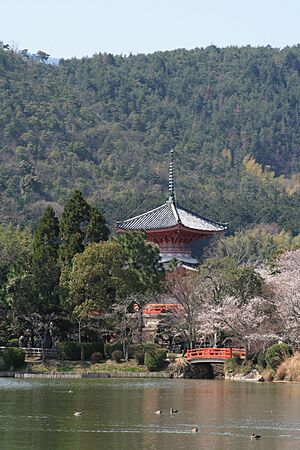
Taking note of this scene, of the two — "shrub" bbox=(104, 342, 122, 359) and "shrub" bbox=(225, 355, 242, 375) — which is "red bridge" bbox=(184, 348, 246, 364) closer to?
"shrub" bbox=(225, 355, 242, 375)

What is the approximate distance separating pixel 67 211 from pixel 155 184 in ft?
305

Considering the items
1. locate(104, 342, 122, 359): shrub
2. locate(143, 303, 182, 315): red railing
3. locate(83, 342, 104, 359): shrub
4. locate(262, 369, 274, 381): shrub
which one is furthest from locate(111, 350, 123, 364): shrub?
locate(262, 369, 274, 381): shrub

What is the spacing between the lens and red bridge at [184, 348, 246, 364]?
60.8m

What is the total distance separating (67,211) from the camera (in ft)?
229

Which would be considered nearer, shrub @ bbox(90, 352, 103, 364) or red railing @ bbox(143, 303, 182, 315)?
shrub @ bbox(90, 352, 103, 364)

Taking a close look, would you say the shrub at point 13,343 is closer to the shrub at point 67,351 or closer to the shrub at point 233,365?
the shrub at point 67,351

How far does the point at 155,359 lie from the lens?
62188mm

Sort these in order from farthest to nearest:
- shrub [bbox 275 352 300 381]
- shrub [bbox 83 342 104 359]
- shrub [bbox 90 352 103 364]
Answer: shrub [bbox 83 342 104 359], shrub [bbox 90 352 103 364], shrub [bbox 275 352 300 381]

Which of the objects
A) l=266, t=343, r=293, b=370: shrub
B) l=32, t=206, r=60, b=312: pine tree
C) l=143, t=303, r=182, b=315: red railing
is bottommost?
l=266, t=343, r=293, b=370: shrub

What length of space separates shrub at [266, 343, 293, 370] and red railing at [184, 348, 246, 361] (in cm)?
330

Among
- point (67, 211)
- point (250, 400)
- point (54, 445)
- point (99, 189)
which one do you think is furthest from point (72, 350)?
point (99, 189)

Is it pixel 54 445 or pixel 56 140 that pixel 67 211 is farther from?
pixel 56 140

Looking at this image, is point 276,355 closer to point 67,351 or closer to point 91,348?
point 91,348

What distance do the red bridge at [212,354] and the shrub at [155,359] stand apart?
1473mm
